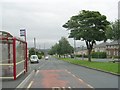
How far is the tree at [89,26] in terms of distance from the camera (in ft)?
184

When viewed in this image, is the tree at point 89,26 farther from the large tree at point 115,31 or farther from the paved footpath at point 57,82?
the paved footpath at point 57,82

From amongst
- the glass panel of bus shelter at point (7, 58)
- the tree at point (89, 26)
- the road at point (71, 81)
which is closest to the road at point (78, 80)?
the road at point (71, 81)

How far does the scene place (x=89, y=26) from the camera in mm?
56844

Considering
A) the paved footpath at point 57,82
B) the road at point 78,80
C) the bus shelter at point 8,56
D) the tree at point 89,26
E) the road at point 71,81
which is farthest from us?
the tree at point 89,26

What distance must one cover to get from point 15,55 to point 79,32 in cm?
3739

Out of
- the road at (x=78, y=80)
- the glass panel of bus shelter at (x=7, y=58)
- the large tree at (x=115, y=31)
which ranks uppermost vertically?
the large tree at (x=115, y=31)

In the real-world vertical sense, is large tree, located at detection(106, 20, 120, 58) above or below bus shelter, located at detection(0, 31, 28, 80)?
above

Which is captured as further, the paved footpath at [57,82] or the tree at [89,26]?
the tree at [89,26]

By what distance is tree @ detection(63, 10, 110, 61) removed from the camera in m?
55.9

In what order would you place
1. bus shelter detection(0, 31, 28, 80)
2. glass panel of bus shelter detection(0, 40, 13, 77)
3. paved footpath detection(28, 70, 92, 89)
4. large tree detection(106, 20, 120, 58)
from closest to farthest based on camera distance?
1. paved footpath detection(28, 70, 92, 89)
2. bus shelter detection(0, 31, 28, 80)
3. glass panel of bus shelter detection(0, 40, 13, 77)
4. large tree detection(106, 20, 120, 58)

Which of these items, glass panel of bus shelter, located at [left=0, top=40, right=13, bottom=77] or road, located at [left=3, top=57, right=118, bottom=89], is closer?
road, located at [left=3, top=57, right=118, bottom=89]

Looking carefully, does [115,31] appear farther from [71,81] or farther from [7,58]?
[71,81]

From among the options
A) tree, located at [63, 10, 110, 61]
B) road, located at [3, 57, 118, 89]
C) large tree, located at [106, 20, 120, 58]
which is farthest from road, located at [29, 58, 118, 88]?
tree, located at [63, 10, 110, 61]

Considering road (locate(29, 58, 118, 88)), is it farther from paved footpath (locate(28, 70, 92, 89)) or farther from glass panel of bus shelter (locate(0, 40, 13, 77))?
glass panel of bus shelter (locate(0, 40, 13, 77))
